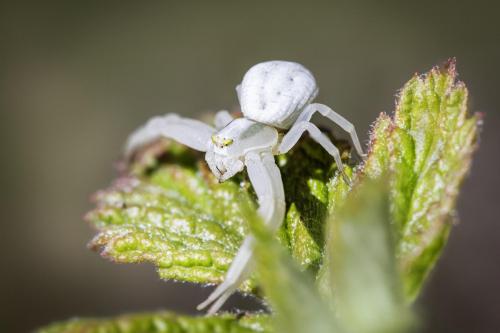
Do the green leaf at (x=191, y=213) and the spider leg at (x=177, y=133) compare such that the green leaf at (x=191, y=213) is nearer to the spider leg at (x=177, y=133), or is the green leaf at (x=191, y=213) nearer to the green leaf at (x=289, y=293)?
the spider leg at (x=177, y=133)

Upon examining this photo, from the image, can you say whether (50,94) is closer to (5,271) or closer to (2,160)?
(2,160)

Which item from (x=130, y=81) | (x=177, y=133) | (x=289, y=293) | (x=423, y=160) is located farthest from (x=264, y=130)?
(x=130, y=81)

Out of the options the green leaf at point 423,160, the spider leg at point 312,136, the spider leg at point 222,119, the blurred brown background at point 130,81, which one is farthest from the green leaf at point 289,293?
the blurred brown background at point 130,81

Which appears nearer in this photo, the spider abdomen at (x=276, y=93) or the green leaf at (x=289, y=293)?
the green leaf at (x=289, y=293)

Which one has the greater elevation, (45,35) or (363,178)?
(45,35)

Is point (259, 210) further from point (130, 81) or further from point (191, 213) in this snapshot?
point (130, 81)

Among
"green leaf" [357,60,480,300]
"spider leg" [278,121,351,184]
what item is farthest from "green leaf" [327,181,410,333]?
"spider leg" [278,121,351,184]

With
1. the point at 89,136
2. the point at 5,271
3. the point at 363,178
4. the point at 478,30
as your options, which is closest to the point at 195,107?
the point at 89,136

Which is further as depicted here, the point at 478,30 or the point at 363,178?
the point at 478,30
